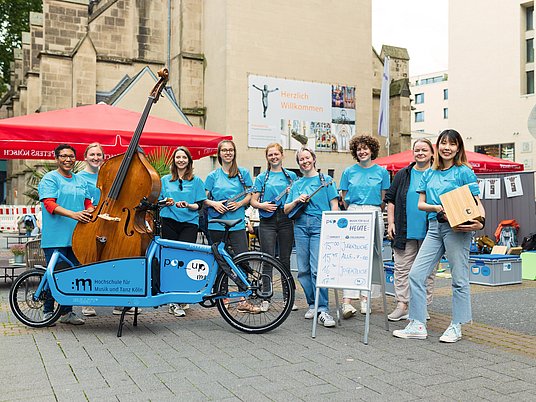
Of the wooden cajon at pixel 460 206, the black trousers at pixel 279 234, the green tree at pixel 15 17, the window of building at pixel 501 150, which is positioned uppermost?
the green tree at pixel 15 17

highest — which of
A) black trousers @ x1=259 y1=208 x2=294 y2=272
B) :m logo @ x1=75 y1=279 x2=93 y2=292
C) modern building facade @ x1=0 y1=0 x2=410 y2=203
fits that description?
modern building facade @ x1=0 y1=0 x2=410 y2=203

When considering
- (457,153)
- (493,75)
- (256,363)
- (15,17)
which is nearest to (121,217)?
(256,363)

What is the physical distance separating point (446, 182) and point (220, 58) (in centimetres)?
2104

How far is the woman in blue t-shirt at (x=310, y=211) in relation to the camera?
6543 mm

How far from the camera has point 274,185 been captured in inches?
276

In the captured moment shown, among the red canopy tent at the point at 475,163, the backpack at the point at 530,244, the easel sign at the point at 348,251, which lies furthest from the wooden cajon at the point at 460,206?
the red canopy tent at the point at 475,163

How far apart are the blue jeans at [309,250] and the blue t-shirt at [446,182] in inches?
50.5

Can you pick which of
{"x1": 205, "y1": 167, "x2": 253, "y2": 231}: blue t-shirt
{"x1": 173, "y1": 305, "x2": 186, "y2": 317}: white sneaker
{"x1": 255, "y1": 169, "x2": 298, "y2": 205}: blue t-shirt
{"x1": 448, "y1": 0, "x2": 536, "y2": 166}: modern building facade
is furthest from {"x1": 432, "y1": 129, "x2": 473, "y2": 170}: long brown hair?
{"x1": 448, "y1": 0, "x2": 536, "y2": 166}: modern building facade

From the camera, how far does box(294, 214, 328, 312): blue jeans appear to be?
21.5 ft

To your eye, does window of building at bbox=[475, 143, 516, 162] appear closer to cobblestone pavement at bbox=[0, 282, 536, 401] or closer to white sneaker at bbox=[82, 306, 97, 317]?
cobblestone pavement at bbox=[0, 282, 536, 401]

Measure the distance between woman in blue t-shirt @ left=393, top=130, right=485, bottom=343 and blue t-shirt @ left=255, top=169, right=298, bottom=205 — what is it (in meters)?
1.71

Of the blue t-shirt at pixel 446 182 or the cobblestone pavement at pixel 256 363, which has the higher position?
the blue t-shirt at pixel 446 182

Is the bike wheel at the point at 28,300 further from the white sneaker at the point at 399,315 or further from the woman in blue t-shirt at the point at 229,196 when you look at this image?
the white sneaker at the point at 399,315

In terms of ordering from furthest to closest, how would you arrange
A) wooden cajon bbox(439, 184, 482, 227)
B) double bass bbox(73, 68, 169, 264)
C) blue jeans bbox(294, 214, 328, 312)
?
blue jeans bbox(294, 214, 328, 312) < double bass bbox(73, 68, 169, 264) < wooden cajon bbox(439, 184, 482, 227)
